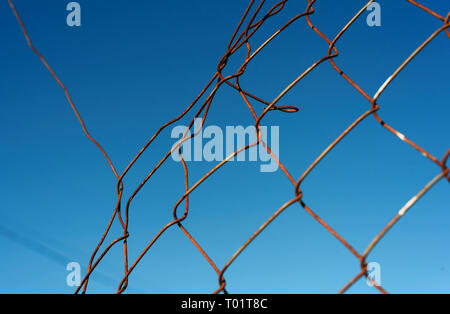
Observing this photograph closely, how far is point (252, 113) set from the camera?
0.75m

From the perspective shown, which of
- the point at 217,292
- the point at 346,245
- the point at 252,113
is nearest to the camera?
the point at 346,245

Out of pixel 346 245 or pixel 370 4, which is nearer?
pixel 346 245

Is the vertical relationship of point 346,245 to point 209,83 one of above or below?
below

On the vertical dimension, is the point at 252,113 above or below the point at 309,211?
above

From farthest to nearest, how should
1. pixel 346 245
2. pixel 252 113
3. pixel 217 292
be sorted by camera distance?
pixel 252 113 → pixel 217 292 → pixel 346 245

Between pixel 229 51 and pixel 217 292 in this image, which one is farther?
pixel 229 51

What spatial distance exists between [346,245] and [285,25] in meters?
0.45
